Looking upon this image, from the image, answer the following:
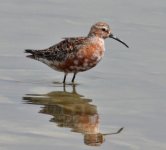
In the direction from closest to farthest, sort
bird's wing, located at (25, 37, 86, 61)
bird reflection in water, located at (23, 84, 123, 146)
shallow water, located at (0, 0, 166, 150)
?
shallow water, located at (0, 0, 166, 150)
bird reflection in water, located at (23, 84, 123, 146)
bird's wing, located at (25, 37, 86, 61)

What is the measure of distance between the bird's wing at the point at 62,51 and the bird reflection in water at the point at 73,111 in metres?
1.03

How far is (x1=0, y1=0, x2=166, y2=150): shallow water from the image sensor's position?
34.8 feet

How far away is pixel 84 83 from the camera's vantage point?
1387 cm

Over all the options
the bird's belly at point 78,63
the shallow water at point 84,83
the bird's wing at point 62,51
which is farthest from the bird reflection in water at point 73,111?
the bird's wing at point 62,51

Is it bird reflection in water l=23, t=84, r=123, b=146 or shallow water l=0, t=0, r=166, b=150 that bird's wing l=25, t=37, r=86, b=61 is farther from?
bird reflection in water l=23, t=84, r=123, b=146

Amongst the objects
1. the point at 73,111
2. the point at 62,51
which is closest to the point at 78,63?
the point at 62,51

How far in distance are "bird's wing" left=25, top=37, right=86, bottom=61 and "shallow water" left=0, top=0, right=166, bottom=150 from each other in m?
0.34

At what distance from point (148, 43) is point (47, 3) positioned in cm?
342

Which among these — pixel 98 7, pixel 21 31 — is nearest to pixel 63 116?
pixel 21 31

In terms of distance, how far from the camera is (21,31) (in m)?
16.1

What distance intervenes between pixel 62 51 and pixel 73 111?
8.97 ft

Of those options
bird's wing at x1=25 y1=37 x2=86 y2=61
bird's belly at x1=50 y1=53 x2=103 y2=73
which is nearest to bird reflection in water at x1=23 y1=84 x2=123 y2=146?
bird's belly at x1=50 y1=53 x2=103 y2=73

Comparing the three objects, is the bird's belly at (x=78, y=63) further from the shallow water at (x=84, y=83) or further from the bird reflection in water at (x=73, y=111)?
the bird reflection in water at (x=73, y=111)

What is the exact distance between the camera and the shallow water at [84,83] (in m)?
10.6
